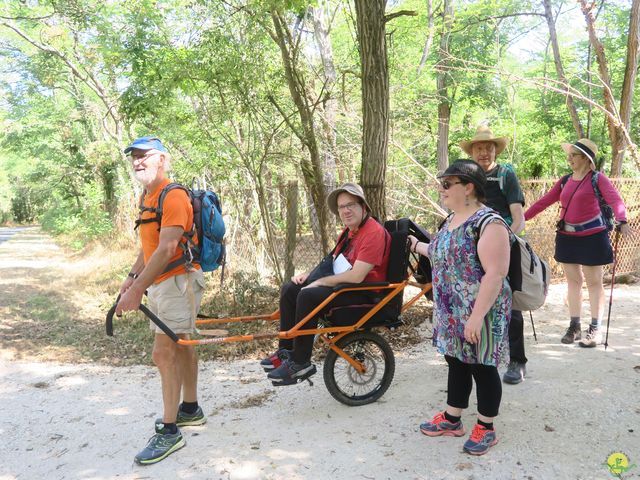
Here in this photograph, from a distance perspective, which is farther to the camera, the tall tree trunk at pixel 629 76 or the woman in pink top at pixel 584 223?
the tall tree trunk at pixel 629 76

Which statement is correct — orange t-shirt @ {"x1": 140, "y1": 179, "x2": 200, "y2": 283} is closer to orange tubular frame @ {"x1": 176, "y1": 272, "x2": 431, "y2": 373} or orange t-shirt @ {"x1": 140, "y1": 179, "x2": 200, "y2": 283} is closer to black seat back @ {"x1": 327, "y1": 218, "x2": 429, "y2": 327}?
orange tubular frame @ {"x1": 176, "y1": 272, "x2": 431, "y2": 373}

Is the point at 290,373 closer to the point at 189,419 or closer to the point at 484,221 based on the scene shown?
the point at 189,419

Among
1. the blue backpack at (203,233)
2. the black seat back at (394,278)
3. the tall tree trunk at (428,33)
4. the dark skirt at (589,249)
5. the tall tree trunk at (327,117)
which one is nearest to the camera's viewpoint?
the blue backpack at (203,233)

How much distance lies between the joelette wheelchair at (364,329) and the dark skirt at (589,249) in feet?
5.71

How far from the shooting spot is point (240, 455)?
3.12m

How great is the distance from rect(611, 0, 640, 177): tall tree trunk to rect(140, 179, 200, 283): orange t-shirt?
8164 mm

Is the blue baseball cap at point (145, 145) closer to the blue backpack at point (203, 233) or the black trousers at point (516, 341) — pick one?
the blue backpack at point (203, 233)

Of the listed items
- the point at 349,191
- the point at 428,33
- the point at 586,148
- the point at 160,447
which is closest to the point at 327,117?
the point at 586,148

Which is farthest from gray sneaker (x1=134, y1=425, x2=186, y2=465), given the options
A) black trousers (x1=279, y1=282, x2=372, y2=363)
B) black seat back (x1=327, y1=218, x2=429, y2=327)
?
black seat back (x1=327, y1=218, x2=429, y2=327)

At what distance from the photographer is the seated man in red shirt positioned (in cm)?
344

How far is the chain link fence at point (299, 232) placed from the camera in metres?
7.35

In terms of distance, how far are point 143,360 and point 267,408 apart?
211 centimetres

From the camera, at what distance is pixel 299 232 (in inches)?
284

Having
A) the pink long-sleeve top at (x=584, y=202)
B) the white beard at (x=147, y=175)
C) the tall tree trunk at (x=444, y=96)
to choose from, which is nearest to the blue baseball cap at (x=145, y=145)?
the white beard at (x=147, y=175)
